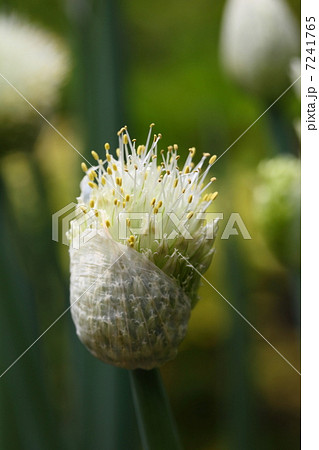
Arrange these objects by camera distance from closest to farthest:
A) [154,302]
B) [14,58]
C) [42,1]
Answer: [154,302] < [14,58] < [42,1]

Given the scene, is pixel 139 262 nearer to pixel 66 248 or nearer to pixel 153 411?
pixel 153 411

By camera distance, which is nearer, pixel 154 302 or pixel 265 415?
pixel 154 302

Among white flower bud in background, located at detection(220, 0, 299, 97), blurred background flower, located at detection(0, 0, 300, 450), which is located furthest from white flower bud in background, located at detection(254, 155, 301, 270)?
white flower bud in background, located at detection(220, 0, 299, 97)

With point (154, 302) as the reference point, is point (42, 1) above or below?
above

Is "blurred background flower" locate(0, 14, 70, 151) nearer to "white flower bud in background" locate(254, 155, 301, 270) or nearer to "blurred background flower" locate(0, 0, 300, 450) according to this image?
"blurred background flower" locate(0, 0, 300, 450)

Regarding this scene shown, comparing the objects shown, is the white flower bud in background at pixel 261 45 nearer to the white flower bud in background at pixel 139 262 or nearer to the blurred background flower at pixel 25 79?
the blurred background flower at pixel 25 79
